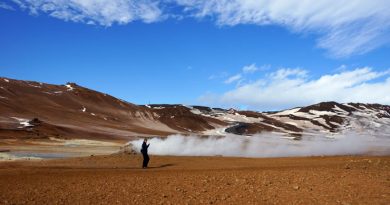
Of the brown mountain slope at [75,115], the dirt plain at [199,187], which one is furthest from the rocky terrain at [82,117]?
the dirt plain at [199,187]

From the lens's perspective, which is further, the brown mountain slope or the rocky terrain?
the brown mountain slope

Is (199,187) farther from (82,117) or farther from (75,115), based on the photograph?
(75,115)

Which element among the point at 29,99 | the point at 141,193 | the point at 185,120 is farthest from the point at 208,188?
the point at 185,120

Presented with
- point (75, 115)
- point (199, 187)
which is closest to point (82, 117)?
point (75, 115)

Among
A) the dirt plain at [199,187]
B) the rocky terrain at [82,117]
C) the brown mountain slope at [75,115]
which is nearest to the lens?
the dirt plain at [199,187]

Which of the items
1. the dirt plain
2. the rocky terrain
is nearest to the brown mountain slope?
the rocky terrain

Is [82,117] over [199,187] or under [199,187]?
over

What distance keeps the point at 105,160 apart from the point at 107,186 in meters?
13.6

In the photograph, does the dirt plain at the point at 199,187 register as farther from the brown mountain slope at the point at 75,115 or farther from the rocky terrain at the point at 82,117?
the brown mountain slope at the point at 75,115

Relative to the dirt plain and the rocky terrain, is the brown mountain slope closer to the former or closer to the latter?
the rocky terrain

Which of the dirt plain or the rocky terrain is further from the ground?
the rocky terrain

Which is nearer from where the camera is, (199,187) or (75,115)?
(199,187)

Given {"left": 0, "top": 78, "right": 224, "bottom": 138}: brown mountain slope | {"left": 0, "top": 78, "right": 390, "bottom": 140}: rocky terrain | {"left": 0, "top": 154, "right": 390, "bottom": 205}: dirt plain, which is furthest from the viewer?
{"left": 0, "top": 78, "right": 224, "bottom": 138}: brown mountain slope

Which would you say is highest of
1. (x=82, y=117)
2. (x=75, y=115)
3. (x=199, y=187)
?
(x=75, y=115)
